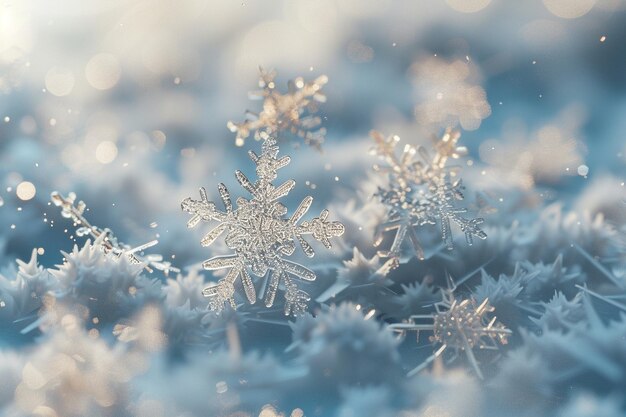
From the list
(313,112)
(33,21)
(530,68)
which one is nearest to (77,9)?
(33,21)

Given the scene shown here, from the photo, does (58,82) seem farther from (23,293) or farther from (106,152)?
(23,293)

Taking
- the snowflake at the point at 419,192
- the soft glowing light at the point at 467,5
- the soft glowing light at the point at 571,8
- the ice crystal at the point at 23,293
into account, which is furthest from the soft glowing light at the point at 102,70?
the soft glowing light at the point at 571,8

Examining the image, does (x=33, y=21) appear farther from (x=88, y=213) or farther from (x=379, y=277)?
(x=379, y=277)

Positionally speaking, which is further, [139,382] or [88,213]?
[88,213]

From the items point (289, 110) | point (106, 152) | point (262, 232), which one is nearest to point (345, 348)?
point (262, 232)

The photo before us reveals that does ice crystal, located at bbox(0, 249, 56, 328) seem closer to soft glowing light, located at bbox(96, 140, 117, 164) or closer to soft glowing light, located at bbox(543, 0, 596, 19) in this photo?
soft glowing light, located at bbox(96, 140, 117, 164)

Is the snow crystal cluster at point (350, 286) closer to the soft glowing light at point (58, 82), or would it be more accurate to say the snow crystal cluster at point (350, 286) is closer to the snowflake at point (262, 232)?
the snowflake at point (262, 232)

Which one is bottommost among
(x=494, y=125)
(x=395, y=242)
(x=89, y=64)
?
(x=395, y=242)
